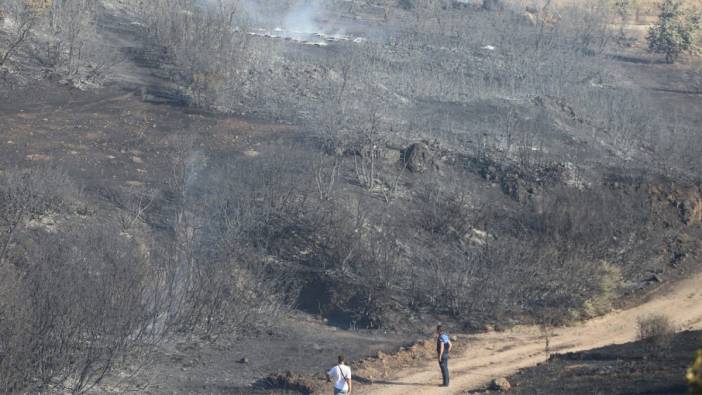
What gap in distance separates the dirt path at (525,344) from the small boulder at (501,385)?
1.42 feet

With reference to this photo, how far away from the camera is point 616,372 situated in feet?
51.3

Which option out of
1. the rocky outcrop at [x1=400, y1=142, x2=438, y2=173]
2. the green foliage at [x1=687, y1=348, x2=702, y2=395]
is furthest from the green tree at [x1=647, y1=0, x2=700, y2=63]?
the green foliage at [x1=687, y1=348, x2=702, y2=395]

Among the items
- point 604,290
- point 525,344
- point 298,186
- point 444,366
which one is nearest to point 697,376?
point 444,366

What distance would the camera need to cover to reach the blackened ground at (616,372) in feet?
47.0

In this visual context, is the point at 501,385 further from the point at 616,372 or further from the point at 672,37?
the point at 672,37

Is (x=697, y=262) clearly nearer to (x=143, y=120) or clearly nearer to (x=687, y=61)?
(x=143, y=120)

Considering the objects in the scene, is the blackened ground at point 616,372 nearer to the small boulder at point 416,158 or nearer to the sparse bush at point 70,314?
the sparse bush at point 70,314

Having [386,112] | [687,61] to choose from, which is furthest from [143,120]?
[687,61]

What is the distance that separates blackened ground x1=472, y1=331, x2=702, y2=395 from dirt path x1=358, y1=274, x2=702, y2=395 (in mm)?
742

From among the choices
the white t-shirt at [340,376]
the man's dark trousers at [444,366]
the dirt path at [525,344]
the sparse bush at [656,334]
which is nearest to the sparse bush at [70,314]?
the white t-shirt at [340,376]

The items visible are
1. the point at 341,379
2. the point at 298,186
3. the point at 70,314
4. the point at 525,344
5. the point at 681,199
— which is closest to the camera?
the point at 70,314

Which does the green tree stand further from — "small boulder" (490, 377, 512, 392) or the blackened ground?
"small boulder" (490, 377, 512, 392)

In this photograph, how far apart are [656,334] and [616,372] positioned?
7.70 ft

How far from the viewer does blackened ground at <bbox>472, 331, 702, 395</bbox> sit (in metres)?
14.3
